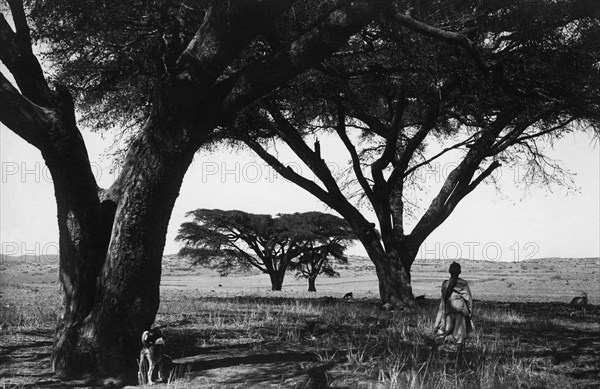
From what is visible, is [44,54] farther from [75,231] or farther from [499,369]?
[499,369]

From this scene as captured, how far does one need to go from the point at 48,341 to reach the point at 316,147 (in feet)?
26.3

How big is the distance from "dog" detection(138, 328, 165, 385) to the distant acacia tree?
100 feet

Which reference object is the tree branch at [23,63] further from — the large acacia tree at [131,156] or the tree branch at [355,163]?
the tree branch at [355,163]

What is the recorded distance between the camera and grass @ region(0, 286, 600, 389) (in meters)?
5.71

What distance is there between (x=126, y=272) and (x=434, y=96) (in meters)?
9.18

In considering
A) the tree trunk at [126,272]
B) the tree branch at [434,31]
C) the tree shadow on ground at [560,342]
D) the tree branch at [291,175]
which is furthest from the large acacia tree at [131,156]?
the tree branch at [291,175]

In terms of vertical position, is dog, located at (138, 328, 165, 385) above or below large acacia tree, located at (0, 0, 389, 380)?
below

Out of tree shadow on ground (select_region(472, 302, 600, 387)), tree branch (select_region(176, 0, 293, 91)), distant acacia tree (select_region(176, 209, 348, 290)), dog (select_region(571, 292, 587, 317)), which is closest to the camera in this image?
tree branch (select_region(176, 0, 293, 91))

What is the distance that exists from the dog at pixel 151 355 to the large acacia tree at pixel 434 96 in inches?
177

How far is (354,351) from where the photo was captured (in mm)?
7160

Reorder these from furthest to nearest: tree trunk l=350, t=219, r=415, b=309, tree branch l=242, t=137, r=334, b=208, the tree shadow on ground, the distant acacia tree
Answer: the distant acacia tree < tree branch l=242, t=137, r=334, b=208 < tree trunk l=350, t=219, r=415, b=309 < the tree shadow on ground

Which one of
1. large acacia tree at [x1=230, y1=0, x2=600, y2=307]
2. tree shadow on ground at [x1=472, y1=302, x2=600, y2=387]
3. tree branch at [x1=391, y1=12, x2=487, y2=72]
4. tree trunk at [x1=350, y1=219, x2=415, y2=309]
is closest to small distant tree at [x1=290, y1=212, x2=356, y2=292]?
large acacia tree at [x1=230, y1=0, x2=600, y2=307]

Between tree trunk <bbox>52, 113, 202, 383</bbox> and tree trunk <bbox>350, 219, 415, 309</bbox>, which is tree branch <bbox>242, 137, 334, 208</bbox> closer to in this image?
tree trunk <bbox>350, 219, 415, 309</bbox>

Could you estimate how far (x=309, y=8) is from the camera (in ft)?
32.8
